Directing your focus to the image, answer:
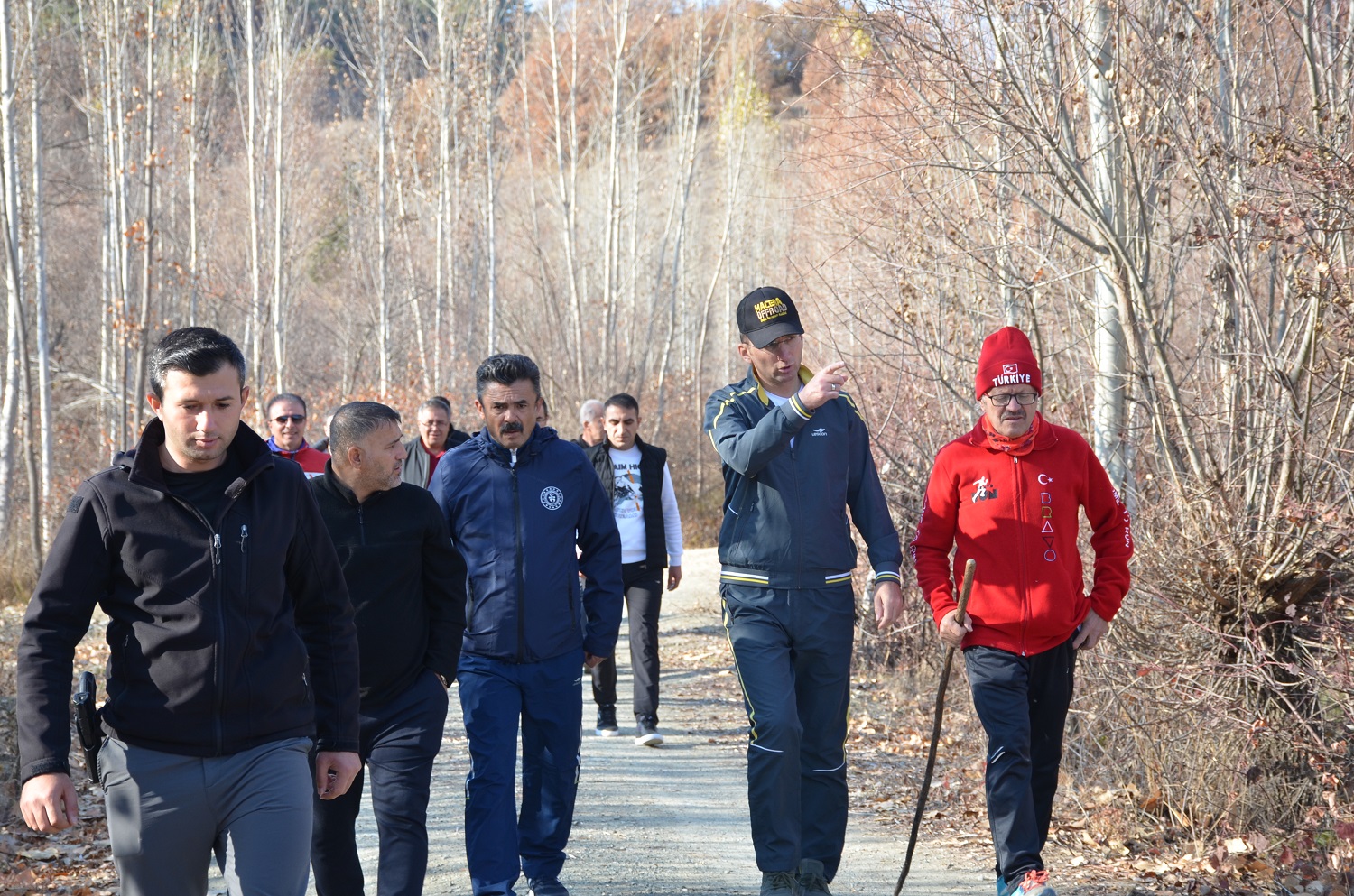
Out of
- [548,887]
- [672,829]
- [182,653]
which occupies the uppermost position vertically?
[182,653]

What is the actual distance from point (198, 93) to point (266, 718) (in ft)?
88.7

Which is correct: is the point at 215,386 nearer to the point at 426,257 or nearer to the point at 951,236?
the point at 951,236

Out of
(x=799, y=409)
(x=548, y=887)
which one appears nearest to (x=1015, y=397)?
(x=799, y=409)

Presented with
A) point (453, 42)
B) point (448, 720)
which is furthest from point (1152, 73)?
point (453, 42)

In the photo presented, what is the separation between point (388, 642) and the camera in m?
4.59

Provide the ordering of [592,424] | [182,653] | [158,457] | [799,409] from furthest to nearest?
[592,424] < [799,409] < [158,457] < [182,653]

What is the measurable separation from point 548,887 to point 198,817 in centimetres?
225

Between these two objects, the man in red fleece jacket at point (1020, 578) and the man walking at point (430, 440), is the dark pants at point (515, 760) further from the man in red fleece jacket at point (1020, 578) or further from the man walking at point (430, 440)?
the man walking at point (430, 440)

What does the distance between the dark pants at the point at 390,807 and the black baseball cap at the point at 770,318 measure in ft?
6.44

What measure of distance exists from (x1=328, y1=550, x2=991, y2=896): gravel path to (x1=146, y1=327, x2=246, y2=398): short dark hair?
10.3 ft

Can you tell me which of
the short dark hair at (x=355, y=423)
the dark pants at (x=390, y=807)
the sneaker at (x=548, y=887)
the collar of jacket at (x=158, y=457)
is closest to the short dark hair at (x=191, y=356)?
the collar of jacket at (x=158, y=457)

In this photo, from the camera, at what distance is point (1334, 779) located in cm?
571

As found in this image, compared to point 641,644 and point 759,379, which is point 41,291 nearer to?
point 641,644

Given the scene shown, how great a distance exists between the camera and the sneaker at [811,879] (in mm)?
5156
